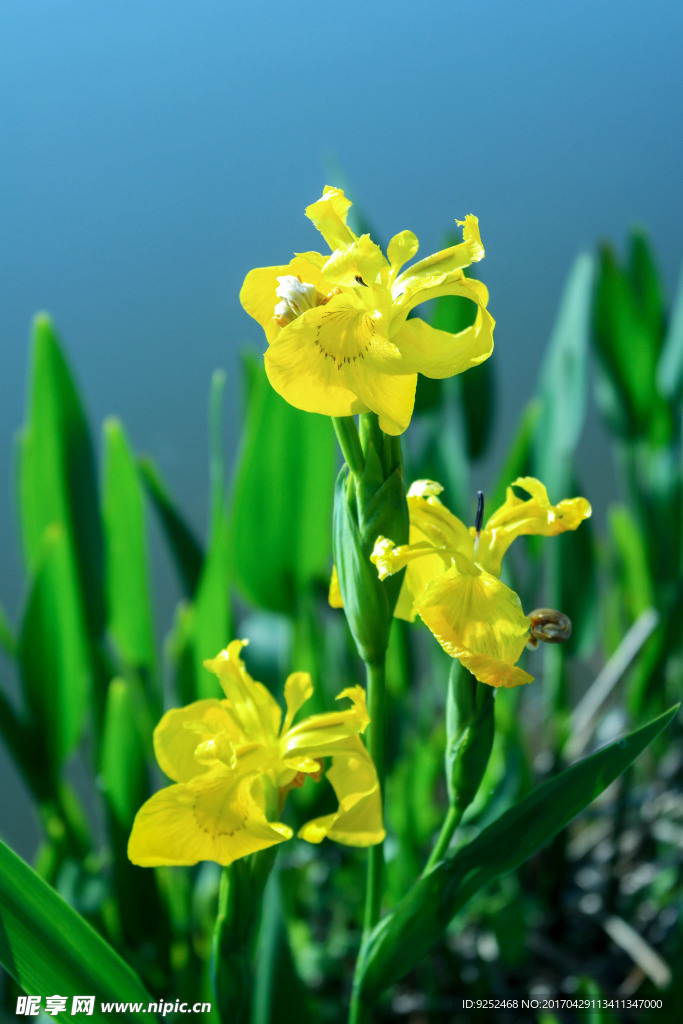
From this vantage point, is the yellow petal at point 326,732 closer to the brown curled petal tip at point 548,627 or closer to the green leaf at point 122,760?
the brown curled petal tip at point 548,627

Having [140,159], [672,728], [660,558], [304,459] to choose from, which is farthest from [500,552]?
[140,159]

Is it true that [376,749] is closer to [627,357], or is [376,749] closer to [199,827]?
[199,827]

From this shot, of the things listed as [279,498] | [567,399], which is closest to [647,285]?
[567,399]

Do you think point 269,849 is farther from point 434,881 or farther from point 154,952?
point 154,952

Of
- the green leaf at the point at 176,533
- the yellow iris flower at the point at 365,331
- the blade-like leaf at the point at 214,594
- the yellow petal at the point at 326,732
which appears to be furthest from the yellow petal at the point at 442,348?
the green leaf at the point at 176,533

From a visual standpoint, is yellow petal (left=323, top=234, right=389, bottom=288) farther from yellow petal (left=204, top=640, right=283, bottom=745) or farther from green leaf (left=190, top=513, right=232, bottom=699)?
green leaf (left=190, top=513, right=232, bottom=699)
